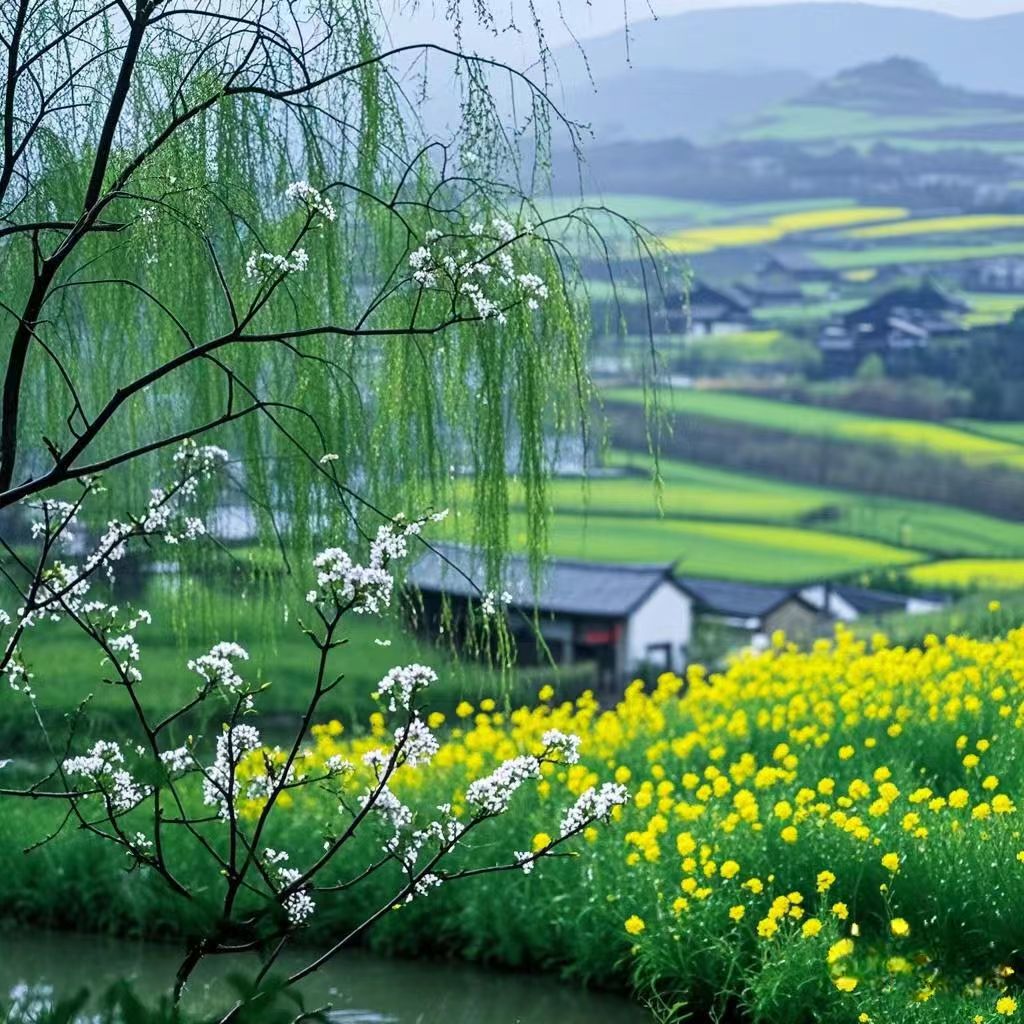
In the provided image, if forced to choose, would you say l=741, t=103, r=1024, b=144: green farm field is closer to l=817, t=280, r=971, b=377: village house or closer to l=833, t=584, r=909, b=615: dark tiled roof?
l=817, t=280, r=971, b=377: village house

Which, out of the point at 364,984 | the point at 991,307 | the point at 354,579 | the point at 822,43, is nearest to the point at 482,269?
the point at 354,579

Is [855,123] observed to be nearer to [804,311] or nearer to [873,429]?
[804,311]

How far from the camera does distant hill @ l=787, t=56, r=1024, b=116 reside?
294 inches

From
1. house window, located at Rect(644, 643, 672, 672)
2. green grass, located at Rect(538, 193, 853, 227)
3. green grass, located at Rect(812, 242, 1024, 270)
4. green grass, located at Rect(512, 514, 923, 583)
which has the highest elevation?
green grass, located at Rect(538, 193, 853, 227)

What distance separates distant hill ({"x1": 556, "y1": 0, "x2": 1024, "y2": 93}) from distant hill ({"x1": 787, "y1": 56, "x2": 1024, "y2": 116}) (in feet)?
0.25

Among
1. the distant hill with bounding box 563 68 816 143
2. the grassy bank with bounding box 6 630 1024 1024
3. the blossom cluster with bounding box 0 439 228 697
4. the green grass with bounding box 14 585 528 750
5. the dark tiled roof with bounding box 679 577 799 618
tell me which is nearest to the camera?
the blossom cluster with bounding box 0 439 228 697

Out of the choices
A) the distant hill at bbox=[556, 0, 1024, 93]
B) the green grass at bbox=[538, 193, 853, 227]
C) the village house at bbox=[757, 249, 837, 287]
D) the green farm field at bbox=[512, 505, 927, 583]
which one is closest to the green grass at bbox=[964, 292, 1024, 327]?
the village house at bbox=[757, 249, 837, 287]

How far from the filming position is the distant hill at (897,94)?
7477mm

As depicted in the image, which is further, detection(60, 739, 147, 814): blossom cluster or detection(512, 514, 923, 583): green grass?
detection(512, 514, 923, 583): green grass

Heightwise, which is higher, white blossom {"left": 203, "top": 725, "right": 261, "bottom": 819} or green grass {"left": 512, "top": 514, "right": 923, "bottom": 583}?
white blossom {"left": 203, "top": 725, "right": 261, "bottom": 819}

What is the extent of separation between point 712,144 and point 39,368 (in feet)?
16.3

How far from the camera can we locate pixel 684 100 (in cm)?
773

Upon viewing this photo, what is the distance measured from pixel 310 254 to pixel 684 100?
5.28 metres

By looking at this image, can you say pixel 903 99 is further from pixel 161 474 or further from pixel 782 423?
pixel 161 474
